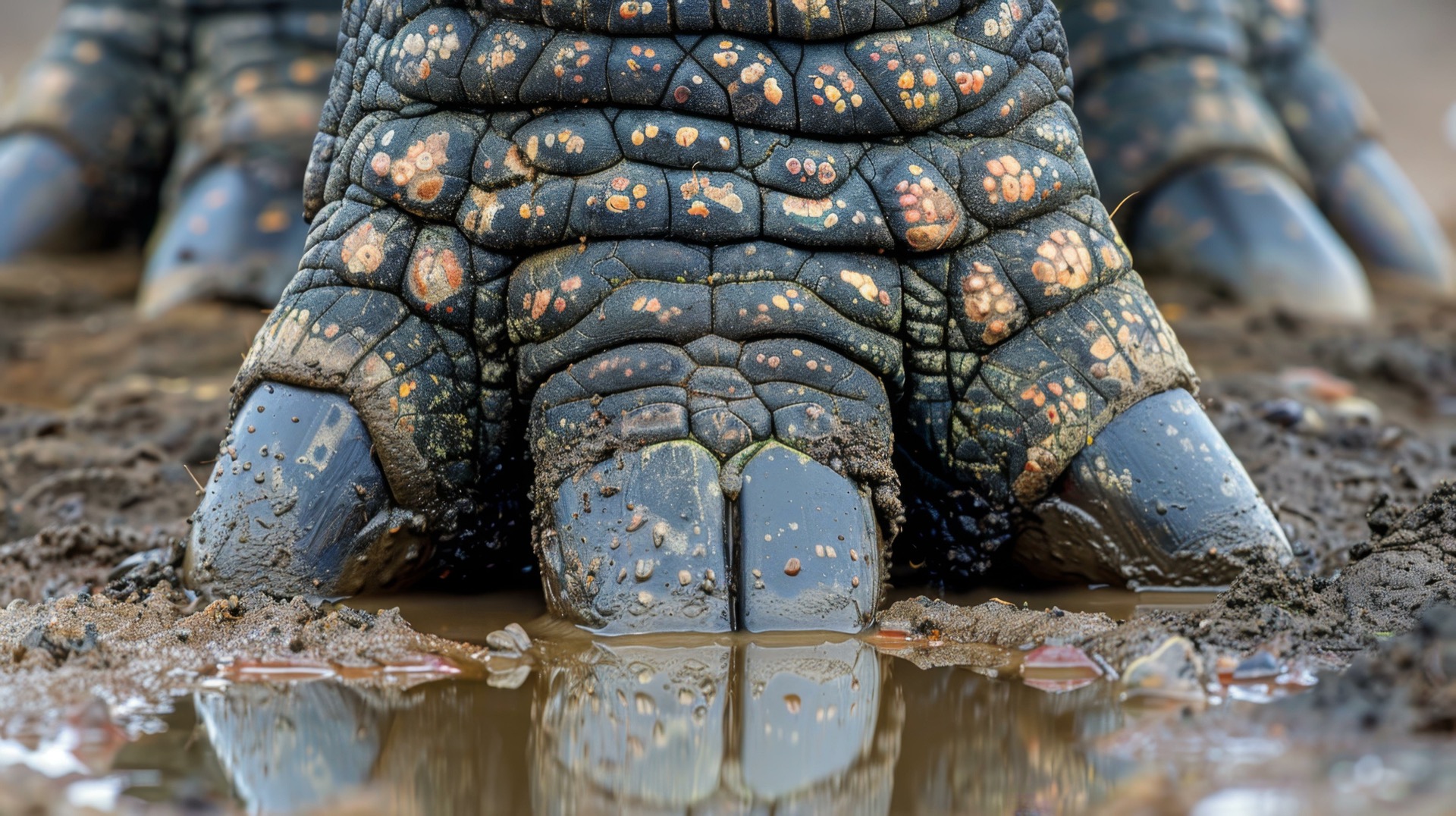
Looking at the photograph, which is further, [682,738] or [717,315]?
[717,315]

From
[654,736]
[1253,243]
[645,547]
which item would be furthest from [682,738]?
[1253,243]

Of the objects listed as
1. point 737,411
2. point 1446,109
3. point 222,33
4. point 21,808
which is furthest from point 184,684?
point 1446,109

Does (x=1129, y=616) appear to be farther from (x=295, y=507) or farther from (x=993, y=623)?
(x=295, y=507)

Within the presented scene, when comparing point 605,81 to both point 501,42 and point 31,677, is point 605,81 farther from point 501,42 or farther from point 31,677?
point 31,677

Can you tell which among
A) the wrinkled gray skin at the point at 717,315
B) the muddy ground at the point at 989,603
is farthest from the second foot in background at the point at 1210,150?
the wrinkled gray skin at the point at 717,315

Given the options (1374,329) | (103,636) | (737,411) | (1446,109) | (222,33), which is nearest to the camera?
(103,636)

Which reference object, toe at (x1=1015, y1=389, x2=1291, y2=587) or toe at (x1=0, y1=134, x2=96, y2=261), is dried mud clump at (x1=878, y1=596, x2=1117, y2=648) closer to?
toe at (x1=1015, y1=389, x2=1291, y2=587)
